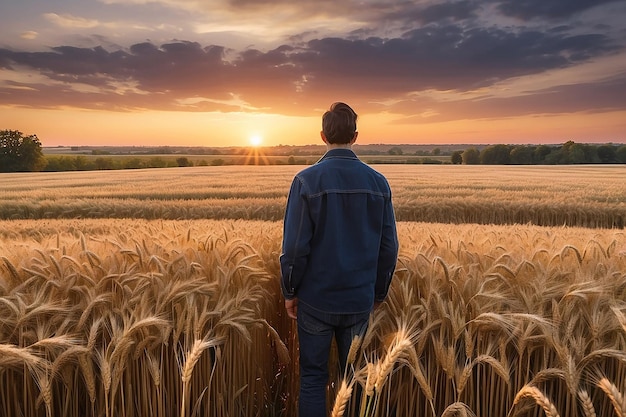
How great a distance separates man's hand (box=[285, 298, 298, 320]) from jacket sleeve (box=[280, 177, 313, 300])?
0.62 feet

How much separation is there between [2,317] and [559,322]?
9.16 ft

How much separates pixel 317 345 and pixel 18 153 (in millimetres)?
74425

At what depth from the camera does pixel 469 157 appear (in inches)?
2494

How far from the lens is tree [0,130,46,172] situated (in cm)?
6344

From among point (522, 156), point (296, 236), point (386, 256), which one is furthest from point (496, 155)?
point (296, 236)

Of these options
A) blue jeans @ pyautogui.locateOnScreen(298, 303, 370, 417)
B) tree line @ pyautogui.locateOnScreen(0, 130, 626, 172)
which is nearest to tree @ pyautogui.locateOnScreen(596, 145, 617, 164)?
tree line @ pyautogui.locateOnScreen(0, 130, 626, 172)

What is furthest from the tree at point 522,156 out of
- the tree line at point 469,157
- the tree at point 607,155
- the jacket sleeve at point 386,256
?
the jacket sleeve at point 386,256

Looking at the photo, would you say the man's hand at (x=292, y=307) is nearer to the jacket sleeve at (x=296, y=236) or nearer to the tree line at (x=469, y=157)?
the jacket sleeve at (x=296, y=236)

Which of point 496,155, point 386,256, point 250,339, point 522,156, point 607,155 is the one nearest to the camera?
point 250,339

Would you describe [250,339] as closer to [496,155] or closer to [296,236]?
[296,236]

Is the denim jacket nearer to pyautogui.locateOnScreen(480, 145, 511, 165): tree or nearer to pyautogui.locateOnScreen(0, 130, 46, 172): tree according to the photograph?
pyautogui.locateOnScreen(480, 145, 511, 165): tree

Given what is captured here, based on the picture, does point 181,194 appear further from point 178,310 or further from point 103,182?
point 178,310

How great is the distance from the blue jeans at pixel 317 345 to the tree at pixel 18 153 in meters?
72.3

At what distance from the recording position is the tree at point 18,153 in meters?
63.4
